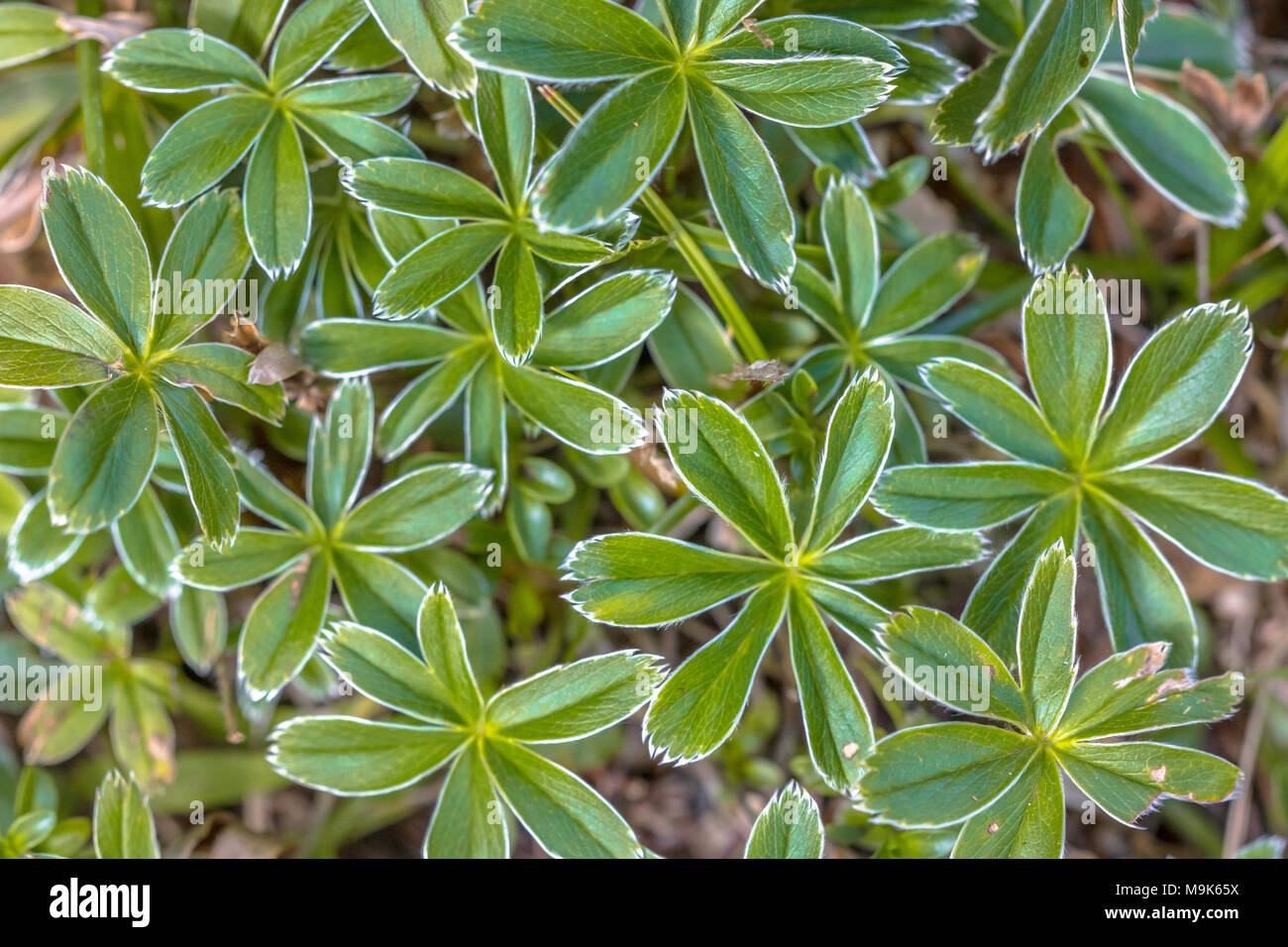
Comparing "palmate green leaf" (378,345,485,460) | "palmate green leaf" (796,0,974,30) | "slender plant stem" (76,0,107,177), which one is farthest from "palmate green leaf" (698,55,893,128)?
"slender plant stem" (76,0,107,177)

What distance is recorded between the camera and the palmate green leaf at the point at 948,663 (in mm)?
1389

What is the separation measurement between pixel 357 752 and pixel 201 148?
100 centimetres

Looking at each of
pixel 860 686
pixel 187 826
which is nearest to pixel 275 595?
pixel 187 826

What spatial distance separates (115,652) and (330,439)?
0.71m

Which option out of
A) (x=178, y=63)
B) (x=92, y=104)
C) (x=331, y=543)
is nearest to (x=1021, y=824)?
(x=331, y=543)

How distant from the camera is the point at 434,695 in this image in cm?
154

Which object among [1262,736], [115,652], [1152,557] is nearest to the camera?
[1152,557]

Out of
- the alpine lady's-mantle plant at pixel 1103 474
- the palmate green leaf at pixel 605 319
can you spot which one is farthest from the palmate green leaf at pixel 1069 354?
the palmate green leaf at pixel 605 319

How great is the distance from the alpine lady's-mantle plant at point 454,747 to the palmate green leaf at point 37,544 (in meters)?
0.49

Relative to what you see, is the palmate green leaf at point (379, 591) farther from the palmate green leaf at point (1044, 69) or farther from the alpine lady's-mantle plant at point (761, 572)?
the palmate green leaf at point (1044, 69)

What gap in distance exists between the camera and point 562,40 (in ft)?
4.26

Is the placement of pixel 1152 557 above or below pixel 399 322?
below

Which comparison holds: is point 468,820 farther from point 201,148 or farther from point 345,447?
point 201,148
